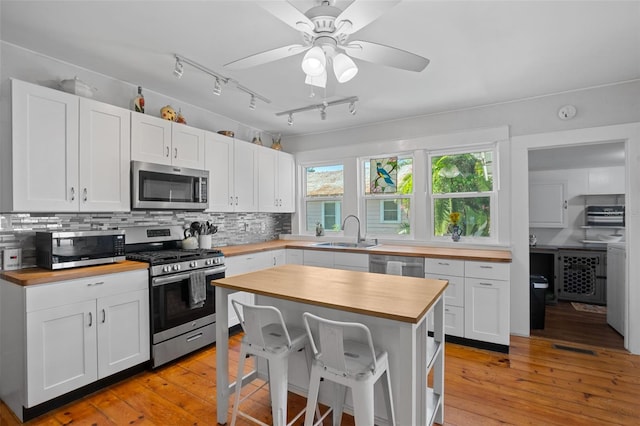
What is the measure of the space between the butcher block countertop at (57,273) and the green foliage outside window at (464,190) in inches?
137

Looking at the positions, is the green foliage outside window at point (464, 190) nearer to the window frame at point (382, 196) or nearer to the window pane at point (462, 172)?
Result: the window pane at point (462, 172)

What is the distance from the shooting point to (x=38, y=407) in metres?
2.06

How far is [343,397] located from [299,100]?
2918 mm

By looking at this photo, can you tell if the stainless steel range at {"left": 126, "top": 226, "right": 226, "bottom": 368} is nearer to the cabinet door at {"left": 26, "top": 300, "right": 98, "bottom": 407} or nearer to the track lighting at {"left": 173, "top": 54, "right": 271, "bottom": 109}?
the cabinet door at {"left": 26, "top": 300, "right": 98, "bottom": 407}

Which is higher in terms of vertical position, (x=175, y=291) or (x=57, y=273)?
(x=57, y=273)

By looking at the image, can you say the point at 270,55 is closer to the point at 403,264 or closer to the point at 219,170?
the point at 219,170

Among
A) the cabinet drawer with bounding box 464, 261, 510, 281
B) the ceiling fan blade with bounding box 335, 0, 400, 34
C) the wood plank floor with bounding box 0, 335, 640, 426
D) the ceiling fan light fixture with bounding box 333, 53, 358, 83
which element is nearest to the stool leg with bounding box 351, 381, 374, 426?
the wood plank floor with bounding box 0, 335, 640, 426

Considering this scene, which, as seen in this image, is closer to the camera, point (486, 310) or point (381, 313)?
point (381, 313)

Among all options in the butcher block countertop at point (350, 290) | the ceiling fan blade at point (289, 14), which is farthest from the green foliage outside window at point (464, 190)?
the ceiling fan blade at point (289, 14)

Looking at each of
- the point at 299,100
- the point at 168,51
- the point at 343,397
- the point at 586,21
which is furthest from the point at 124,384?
the point at 586,21

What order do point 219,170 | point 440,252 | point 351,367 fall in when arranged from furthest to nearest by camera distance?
point 219,170, point 440,252, point 351,367

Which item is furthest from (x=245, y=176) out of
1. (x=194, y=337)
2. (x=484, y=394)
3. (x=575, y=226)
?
(x=575, y=226)

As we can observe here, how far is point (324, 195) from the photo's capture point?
4867 millimetres

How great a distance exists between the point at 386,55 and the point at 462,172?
2684 millimetres
